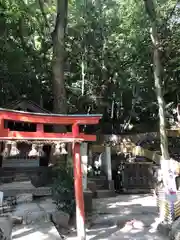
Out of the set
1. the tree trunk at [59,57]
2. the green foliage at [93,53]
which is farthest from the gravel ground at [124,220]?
the green foliage at [93,53]

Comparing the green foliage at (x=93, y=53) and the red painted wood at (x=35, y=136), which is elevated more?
the green foliage at (x=93, y=53)

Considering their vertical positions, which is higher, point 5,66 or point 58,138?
point 5,66

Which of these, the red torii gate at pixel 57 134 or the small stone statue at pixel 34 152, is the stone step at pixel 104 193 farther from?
the small stone statue at pixel 34 152

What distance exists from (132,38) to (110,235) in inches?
454

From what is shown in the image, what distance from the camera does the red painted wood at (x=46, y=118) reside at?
682cm

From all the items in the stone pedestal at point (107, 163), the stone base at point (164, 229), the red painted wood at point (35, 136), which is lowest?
the stone base at point (164, 229)

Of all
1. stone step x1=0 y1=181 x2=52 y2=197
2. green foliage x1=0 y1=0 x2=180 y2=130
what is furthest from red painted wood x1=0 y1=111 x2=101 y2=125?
green foliage x1=0 y1=0 x2=180 y2=130

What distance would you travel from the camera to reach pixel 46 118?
23.9ft

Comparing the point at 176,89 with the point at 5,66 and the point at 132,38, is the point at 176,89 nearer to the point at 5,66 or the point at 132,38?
the point at 132,38

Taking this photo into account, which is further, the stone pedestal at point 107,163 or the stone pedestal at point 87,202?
the stone pedestal at point 107,163

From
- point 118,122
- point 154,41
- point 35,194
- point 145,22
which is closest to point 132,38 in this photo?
point 145,22

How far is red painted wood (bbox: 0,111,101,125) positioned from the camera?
6.82 meters

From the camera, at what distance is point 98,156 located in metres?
15.9

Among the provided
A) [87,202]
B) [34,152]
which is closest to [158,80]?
[87,202]
